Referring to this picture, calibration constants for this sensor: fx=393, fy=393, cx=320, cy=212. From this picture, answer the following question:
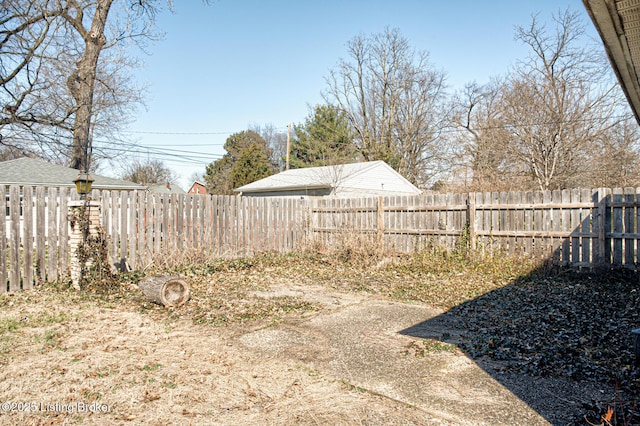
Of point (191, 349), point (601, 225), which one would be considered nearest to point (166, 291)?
point (191, 349)

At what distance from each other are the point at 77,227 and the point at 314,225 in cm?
643

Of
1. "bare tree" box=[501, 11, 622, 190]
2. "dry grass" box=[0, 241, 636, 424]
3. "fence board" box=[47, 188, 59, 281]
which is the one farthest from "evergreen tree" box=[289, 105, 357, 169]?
"fence board" box=[47, 188, 59, 281]

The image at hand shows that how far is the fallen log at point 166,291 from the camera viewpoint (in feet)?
17.6

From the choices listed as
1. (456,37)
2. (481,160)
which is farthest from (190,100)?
(481,160)

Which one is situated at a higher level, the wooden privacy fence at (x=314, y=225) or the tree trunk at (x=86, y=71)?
the tree trunk at (x=86, y=71)

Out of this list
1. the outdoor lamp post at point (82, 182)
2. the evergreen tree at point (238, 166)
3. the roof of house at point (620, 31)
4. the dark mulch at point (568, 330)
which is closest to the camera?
the roof of house at point (620, 31)

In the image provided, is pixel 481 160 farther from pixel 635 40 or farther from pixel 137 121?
pixel 635 40

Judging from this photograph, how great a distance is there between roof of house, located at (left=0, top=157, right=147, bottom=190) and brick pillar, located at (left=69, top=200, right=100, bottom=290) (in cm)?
901

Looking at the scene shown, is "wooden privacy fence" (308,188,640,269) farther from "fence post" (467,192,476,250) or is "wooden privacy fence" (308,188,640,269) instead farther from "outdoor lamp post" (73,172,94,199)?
"outdoor lamp post" (73,172,94,199)

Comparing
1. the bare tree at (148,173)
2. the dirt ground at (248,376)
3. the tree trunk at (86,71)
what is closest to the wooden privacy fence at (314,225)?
the dirt ground at (248,376)

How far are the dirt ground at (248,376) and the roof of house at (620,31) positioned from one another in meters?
2.08

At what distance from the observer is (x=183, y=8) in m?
14.5

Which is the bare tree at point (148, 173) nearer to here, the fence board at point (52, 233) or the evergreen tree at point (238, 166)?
the evergreen tree at point (238, 166)

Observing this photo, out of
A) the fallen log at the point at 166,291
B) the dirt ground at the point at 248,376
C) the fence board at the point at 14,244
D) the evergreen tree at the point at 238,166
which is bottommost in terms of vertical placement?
the dirt ground at the point at 248,376
